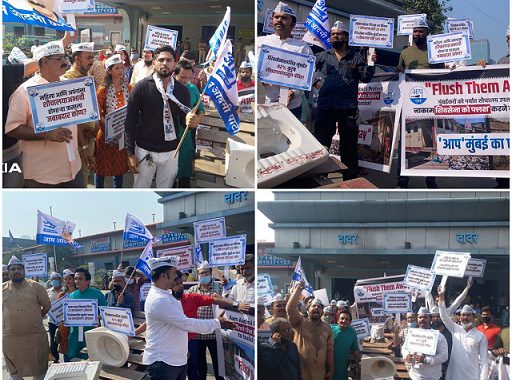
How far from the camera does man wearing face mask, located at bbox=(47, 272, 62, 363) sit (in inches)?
219

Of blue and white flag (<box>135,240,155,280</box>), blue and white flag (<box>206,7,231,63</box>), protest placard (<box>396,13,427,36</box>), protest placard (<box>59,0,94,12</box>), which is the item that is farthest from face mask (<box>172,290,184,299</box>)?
protest placard (<box>396,13,427,36</box>)

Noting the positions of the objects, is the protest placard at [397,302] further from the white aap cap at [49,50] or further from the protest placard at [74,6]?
the protest placard at [74,6]

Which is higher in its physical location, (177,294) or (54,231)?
(54,231)

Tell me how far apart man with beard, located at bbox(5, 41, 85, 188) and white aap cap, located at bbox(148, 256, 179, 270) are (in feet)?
2.30

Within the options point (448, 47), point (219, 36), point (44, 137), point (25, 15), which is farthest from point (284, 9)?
point (44, 137)

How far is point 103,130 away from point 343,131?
1.52m

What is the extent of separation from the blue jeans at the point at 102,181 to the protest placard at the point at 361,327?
5.44ft

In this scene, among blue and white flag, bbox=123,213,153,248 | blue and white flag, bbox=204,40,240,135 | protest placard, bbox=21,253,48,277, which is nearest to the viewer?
blue and white flag, bbox=204,40,240,135

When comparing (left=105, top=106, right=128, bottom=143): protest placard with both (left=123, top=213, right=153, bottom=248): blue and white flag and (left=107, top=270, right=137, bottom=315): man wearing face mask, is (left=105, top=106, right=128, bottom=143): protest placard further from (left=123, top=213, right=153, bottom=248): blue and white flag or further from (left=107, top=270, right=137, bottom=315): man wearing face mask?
(left=107, top=270, right=137, bottom=315): man wearing face mask

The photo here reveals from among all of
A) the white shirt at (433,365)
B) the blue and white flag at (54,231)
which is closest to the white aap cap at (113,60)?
the blue and white flag at (54,231)

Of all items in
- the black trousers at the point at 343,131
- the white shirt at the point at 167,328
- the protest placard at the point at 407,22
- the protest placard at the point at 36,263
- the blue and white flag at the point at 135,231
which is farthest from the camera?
the black trousers at the point at 343,131

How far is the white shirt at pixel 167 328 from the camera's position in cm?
508

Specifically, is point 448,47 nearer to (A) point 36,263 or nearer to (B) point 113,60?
(B) point 113,60

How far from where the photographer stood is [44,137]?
5.19m
